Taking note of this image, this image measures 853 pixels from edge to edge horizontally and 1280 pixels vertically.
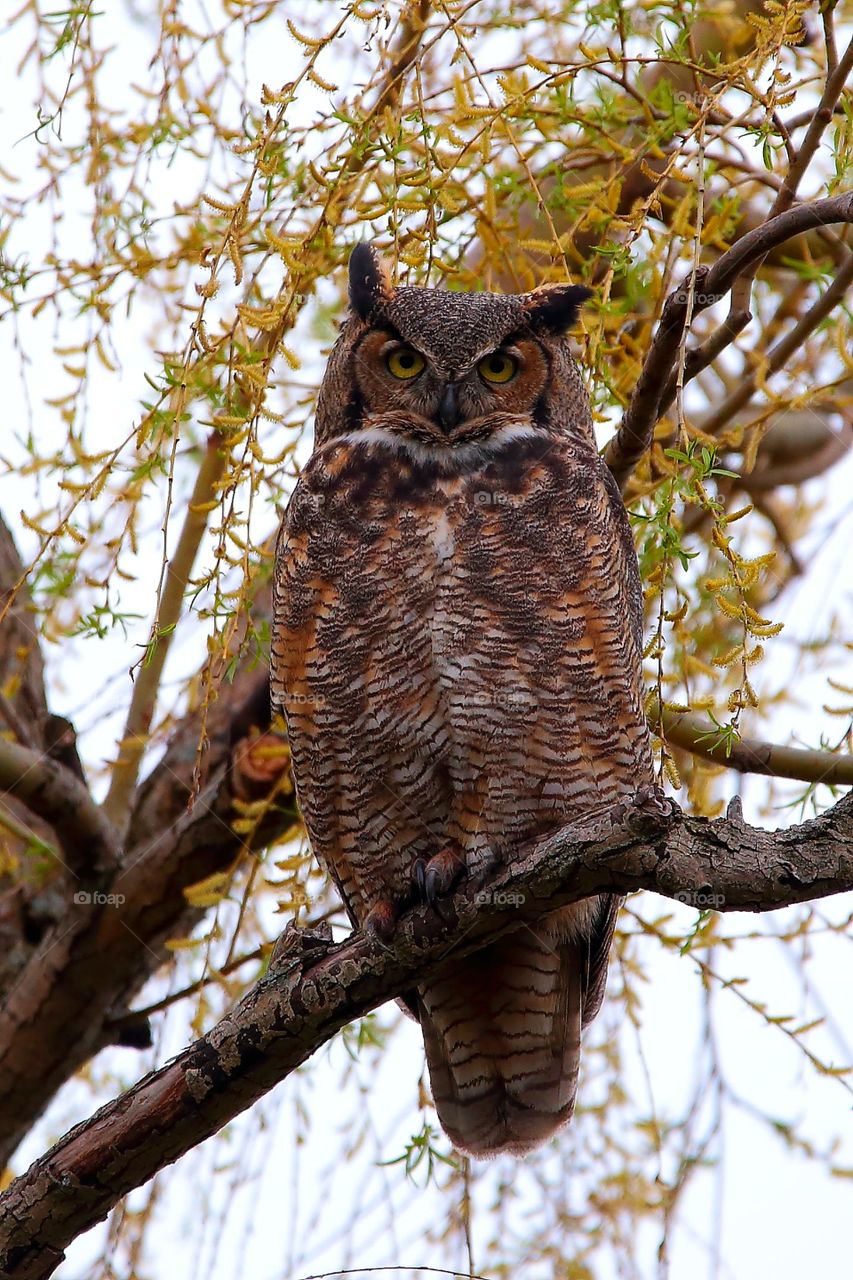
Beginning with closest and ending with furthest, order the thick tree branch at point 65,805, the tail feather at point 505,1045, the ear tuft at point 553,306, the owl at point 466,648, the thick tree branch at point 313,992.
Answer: the thick tree branch at point 313,992
the owl at point 466,648
the ear tuft at point 553,306
the tail feather at point 505,1045
the thick tree branch at point 65,805

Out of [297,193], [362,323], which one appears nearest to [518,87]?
[297,193]

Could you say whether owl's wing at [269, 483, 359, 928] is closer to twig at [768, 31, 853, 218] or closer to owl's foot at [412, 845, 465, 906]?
owl's foot at [412, 845, 465, 906]

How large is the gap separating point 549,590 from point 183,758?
1419 mm

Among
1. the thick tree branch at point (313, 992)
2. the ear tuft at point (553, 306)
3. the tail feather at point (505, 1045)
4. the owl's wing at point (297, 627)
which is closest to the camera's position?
the thick tree branch at point (313, 992)

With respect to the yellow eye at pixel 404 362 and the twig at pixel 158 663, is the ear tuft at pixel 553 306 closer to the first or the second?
the yellow eye at pixel 404 362

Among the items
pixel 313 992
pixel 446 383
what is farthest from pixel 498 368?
pixel 313 992

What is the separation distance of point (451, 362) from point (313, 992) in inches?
46.8

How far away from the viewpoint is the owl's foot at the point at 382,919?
228 centimetres

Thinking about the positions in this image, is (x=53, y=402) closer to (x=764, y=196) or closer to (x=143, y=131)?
(x=143, y=131)

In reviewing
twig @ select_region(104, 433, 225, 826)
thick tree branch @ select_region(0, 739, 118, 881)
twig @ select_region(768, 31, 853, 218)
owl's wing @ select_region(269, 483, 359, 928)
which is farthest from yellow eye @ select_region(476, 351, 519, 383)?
thick tree branch @ select_region(0, 739, 118, 881)

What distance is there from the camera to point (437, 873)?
2.48 metres

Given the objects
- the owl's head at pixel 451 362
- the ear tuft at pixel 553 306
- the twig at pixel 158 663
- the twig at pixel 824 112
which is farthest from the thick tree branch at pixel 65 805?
the twig at pixel 824 112

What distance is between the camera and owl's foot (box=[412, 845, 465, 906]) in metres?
2.45

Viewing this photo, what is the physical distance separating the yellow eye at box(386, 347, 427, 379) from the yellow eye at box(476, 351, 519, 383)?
0.12m
